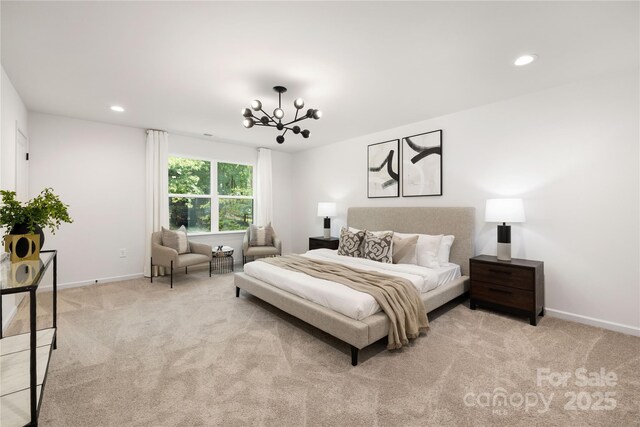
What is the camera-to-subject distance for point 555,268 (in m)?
3.24

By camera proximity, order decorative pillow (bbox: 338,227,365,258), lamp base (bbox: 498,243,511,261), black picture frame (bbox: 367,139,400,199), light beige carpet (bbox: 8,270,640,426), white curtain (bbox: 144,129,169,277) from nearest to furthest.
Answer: light beige carpet (bbox: 8,270,640,426)
lamp base (bbox: 498,243,511,261)
decorative pillow (bbox: 338,227,365,258)
black picture frame (bbox: 367,139,400,199)
white curtain (bbox: 144,129,169,277)

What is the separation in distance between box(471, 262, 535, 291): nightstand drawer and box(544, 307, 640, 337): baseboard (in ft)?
2.02

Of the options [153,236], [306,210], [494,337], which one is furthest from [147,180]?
[494,337]

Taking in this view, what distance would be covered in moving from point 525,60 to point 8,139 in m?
5.32

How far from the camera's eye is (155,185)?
5.04 metres

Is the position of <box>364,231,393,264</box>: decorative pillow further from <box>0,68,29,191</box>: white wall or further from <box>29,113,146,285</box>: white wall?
<box>0,68,29,191</box>: white wall

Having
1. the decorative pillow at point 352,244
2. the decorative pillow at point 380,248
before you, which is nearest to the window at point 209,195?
the decorative pillow at point 352,244

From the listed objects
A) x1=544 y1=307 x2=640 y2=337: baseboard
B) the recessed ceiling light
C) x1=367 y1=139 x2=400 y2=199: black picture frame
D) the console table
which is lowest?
x1=544 y1=307 x2=640 y2=337: baseboard

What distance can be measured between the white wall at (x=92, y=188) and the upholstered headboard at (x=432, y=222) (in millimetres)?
4039

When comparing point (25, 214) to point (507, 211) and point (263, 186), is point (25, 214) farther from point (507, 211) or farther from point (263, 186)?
point (263, 186)

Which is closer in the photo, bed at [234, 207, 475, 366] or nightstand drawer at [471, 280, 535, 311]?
bed at [234, 207, 475, 366]

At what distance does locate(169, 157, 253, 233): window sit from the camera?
5469 millimetres

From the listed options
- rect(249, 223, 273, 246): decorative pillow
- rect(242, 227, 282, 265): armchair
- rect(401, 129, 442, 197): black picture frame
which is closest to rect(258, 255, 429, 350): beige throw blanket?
rect(401, 129, 442, 197): black picture frame

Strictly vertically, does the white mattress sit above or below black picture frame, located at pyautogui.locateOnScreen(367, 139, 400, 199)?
below
